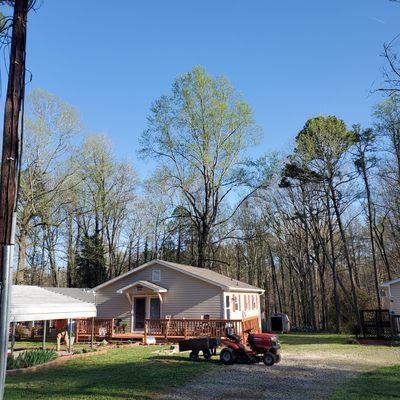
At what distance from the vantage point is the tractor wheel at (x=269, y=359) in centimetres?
1274

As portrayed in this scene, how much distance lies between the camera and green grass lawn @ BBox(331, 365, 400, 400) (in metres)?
8.23

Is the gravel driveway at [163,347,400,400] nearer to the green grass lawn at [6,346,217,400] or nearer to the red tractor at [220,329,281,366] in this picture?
the red tractor at [220,329,281,366]

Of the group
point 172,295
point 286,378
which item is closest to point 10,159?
point 286,378

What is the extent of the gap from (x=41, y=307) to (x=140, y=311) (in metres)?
10.1

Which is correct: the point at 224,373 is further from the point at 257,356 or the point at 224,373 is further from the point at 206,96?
the point at 206,96

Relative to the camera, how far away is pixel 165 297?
23.3m

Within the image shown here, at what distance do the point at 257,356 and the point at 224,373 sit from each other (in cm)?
231

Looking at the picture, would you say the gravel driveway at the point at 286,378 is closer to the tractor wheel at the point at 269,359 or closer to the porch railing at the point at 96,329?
the tractor wheel at the point at 269,359

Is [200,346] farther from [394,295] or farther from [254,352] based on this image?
[394,295]

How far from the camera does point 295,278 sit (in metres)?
48.6

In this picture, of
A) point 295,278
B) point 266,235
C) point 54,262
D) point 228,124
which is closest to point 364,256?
point 295,278

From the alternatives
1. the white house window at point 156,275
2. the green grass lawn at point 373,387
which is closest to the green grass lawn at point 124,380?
the green grass lawn at point 373,387

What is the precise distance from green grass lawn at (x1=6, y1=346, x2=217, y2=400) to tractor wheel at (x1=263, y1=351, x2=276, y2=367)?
1569 millimetres

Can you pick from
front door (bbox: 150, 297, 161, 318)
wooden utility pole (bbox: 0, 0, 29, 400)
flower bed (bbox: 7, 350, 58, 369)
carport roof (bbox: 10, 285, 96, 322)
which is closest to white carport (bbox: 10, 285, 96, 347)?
carport roof (bbox: 10, 285, 96, 322)
